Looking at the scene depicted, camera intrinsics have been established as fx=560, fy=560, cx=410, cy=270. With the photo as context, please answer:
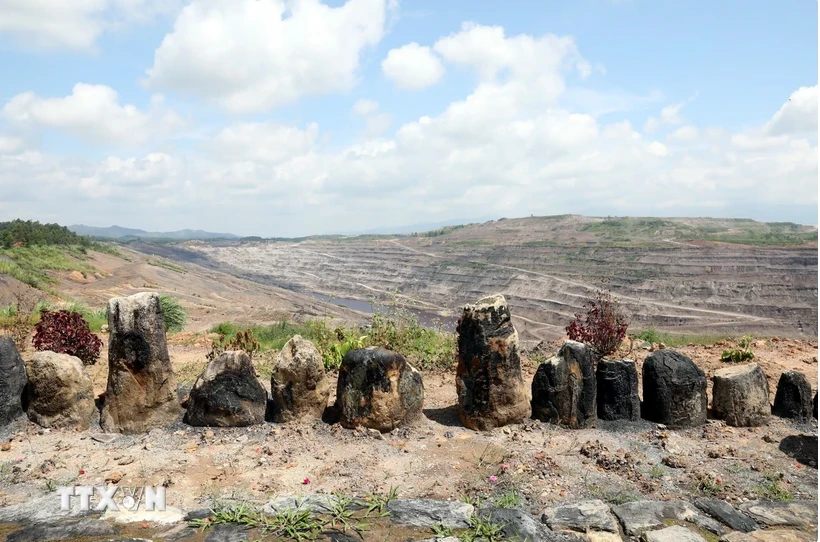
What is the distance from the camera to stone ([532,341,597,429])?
26.9 feet

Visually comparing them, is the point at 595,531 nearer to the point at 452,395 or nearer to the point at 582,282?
the point at 452,395

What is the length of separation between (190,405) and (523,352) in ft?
27.6

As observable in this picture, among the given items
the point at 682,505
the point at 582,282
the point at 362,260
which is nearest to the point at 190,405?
the point at 682,505

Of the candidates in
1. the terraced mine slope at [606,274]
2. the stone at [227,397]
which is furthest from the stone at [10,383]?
the terraced mine slope at [606,274]

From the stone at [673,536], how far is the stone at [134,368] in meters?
6.49

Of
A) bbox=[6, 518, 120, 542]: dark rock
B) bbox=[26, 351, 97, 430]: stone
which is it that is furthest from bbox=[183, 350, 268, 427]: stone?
bbox=[6, 518, 120, 542]: dark rock

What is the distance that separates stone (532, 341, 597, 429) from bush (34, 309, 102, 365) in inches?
363

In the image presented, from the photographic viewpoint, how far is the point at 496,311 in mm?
8266

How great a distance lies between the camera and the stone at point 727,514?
5882 millimetres

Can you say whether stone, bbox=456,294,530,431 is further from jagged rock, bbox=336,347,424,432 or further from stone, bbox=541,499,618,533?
stone, bbox=541,499,618,533

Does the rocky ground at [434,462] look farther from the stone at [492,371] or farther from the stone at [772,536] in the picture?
the stone at [772,536]

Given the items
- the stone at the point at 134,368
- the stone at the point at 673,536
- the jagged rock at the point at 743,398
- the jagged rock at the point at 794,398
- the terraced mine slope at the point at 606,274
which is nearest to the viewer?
the stone at the point at 673,536

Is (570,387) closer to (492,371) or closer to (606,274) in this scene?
(492,371)

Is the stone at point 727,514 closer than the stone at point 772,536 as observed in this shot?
No
